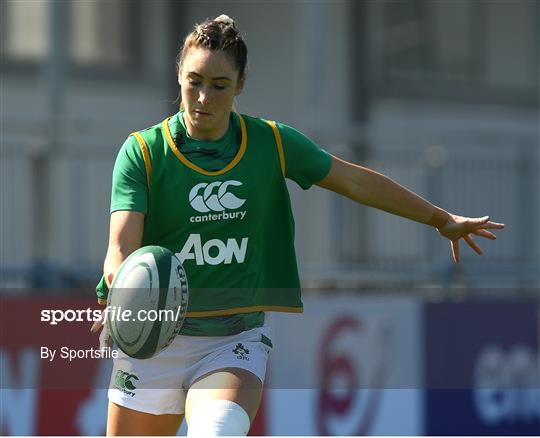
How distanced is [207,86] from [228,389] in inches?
44.7

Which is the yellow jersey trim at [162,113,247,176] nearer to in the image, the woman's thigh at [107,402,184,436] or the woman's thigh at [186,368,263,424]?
the woman's thigh at [186,368,263,424]

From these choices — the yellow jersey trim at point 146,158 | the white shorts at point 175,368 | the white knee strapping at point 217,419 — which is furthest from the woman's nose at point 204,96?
the white knee strapping at point 217,419

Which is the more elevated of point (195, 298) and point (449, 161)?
point (449, 161)

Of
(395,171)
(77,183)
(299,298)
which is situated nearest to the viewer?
(299,298)

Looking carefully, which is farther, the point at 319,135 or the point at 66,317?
the point at 319,135

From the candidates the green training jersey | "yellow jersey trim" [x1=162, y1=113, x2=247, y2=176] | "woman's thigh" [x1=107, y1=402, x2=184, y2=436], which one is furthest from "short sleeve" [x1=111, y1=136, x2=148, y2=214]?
"woman's thigh" [x1=107, y1=402, x2=184, y2=436]

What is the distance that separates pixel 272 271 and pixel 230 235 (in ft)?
0.89

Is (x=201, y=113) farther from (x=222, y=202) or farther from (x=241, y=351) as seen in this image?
(x=241, y=351)

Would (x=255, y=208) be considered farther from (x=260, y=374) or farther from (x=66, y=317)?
(x=66, y=317)

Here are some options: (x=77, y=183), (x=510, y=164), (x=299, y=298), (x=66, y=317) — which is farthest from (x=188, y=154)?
(x=510, y=164)

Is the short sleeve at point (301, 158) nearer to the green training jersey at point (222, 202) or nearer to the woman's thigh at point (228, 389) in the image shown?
the green training jersey at point (222, 202)

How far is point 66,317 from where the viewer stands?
9648 millimetres

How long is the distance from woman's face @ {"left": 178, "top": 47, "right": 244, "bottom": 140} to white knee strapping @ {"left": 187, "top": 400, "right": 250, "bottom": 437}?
106 centimetres

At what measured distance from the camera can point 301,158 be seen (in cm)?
565
